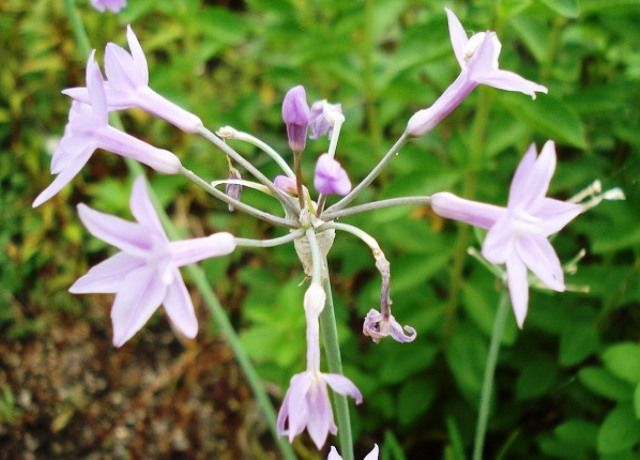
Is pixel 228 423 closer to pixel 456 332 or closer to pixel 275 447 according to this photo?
pixel 275 447

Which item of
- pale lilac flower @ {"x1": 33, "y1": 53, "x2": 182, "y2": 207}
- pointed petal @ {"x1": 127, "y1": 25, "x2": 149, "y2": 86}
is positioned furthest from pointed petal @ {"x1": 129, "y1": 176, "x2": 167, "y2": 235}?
pointed petal @ {"x1": 127, "y1": 25, "x2": 149, "y2": 86}

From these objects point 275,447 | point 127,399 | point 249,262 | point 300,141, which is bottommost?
point 275,447

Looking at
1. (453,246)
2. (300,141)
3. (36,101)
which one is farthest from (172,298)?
(36,101)

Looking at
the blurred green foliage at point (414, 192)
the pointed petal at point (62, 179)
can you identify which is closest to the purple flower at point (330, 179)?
the pointed petal at point (62, 179)

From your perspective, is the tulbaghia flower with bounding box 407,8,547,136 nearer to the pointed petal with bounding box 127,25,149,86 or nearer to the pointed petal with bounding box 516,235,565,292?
the pointed petal with bounding box 516,235,565,292

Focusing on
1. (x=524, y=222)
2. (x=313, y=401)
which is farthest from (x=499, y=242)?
(x=313, y=401)
